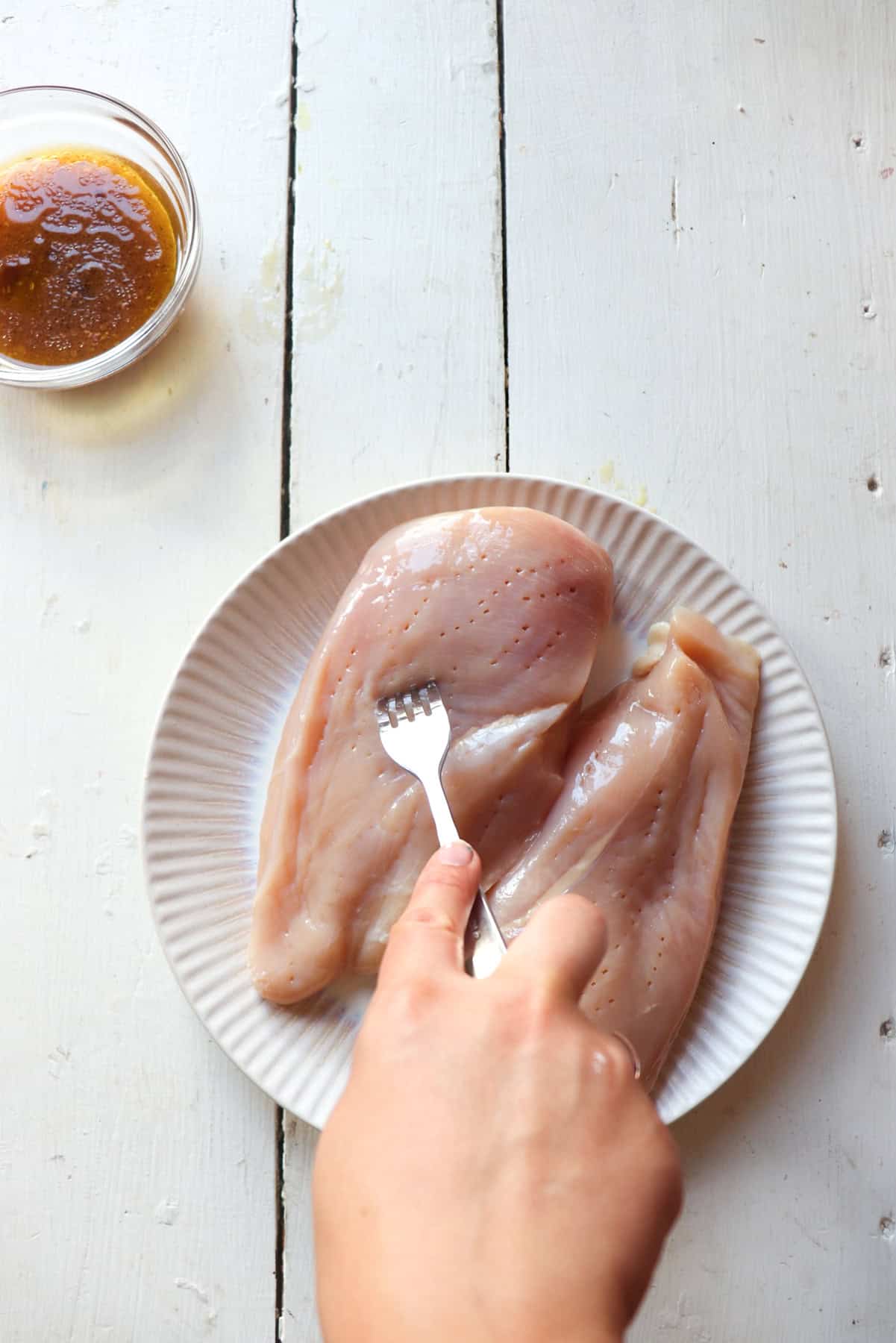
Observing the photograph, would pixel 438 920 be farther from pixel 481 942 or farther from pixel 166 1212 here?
pixel 166 1212

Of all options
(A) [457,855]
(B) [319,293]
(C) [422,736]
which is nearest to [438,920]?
(A) [457,855]

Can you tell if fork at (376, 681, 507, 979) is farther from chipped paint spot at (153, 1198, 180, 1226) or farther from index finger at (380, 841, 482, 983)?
chipped paint spot at (153, 1198, 180, 1226)

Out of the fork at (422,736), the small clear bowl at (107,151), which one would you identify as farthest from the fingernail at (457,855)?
the small clear bowl at (107,151)

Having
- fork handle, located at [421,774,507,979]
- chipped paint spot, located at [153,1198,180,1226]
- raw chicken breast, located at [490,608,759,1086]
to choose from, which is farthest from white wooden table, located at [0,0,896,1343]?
fork handle, located at [421,774,507,979]

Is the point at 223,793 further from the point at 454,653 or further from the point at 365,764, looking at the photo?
the point at 454,653

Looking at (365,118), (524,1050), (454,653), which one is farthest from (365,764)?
(365,118)

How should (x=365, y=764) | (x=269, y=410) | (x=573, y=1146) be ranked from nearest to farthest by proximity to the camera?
(x=573, y=1146)
(x=365, y=764)
(x=269, y=410)

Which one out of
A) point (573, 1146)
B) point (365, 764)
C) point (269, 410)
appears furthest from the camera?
point (269, 410)
